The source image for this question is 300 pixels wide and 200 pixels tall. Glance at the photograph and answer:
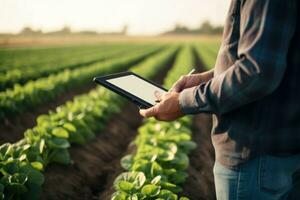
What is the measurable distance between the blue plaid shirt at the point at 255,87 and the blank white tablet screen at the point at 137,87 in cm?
42

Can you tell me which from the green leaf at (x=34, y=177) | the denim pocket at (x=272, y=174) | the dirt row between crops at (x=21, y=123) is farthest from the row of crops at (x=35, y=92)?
the denim pocket at (x=272, y=174)

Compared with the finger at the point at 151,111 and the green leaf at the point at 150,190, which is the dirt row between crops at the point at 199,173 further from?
the finger at the point at 151,111

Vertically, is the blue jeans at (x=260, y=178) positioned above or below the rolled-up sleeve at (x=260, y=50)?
below

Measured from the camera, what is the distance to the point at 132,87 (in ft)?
8.63

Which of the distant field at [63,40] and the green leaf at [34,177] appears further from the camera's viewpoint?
the distant field at [63,40]

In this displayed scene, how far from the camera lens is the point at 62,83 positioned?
11.4m

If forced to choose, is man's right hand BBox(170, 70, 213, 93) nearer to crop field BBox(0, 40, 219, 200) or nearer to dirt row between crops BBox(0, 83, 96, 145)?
crop field BBox(0, 40, 219, 200)

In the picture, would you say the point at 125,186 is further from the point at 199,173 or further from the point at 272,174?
the point at 199,173

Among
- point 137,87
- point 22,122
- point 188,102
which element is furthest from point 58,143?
point 22,122

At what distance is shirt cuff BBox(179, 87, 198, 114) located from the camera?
6.99ft

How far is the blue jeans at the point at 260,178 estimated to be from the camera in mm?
2004

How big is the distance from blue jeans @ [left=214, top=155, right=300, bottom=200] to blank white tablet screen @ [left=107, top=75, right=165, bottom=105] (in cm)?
69

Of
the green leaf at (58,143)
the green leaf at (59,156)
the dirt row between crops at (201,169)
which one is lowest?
the dirt row between crops at (201,169)

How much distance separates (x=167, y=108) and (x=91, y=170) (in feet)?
11.9
